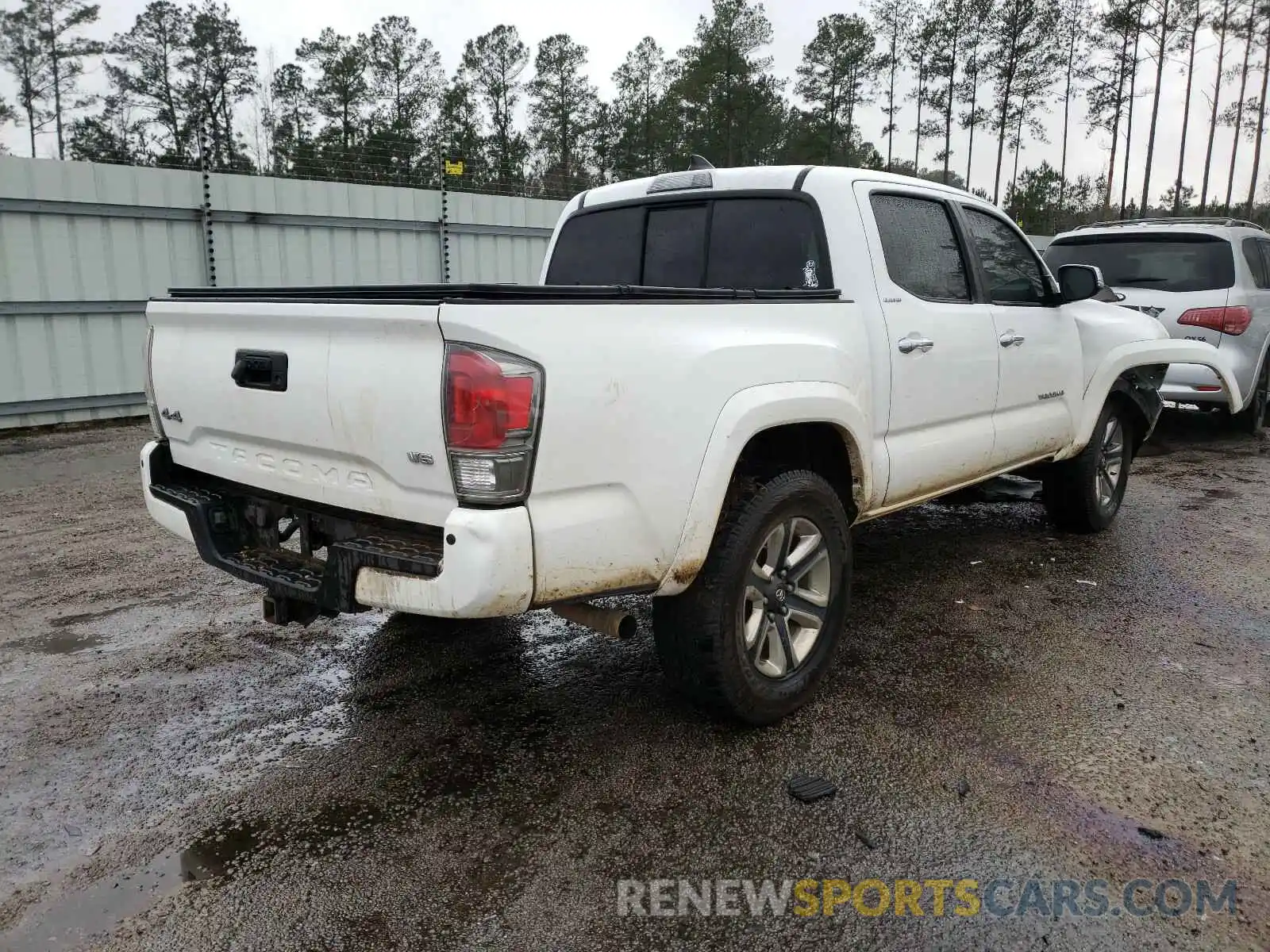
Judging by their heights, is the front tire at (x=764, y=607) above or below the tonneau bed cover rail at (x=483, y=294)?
below

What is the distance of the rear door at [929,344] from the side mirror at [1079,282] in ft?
2.49

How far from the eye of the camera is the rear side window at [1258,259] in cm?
860

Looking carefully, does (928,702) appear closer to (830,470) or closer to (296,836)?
(830,470)

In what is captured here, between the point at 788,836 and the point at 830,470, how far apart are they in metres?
1.43

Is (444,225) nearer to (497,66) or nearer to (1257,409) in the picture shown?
(1257,409)

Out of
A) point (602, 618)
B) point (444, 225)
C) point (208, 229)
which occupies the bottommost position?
point (602, 618)

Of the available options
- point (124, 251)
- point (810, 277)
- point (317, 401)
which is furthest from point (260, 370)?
point (124, 251)

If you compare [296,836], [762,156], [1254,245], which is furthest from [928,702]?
[762,156]

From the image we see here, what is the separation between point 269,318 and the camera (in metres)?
2.90

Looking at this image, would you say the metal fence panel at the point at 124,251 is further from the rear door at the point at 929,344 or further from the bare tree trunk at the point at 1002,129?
the bare tree trunk at the point at 1002,129

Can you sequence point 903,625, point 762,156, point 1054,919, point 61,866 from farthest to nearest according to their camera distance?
point 762,156, point 903,625, point 61,866, point 1054,919

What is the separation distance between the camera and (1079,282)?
480cm

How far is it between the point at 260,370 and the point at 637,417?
3.91 ft

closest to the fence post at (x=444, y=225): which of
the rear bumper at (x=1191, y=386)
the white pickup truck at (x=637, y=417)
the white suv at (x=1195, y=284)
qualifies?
the white suv at (x=1195, y=284)
